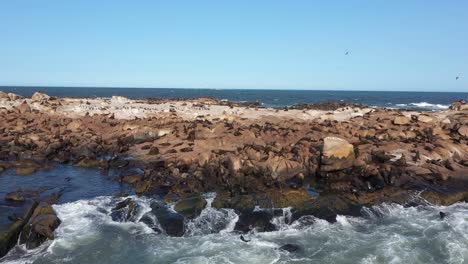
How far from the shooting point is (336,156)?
73.2 feet

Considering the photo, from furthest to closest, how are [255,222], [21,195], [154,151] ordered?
[154,151], [21,195], [255,222]

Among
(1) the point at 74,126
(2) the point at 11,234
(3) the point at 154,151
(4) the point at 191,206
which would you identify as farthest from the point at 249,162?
(1) the point at 74,126

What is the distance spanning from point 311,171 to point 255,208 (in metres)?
6.66

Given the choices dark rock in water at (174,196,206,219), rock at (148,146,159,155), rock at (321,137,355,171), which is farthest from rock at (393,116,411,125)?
dark rock in water at (174,196,206,219)

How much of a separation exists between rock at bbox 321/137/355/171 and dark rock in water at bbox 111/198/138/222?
10659 millimetres

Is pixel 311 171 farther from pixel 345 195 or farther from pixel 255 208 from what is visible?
pixel 255 208

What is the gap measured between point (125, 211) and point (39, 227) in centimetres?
358

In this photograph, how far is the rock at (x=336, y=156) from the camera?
22141 mm

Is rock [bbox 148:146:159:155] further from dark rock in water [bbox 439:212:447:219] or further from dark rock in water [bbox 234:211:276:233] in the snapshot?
dark rock in water [bbox 439:212:447:219]

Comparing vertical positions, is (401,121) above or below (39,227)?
above

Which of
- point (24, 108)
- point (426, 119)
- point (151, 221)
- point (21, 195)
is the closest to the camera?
point (151, 221)

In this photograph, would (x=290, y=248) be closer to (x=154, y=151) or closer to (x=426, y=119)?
(x=154, y=151)

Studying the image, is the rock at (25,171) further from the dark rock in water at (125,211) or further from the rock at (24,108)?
the rock at (24,108)

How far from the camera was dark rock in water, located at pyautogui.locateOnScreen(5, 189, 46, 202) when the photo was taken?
18016 millimetres
